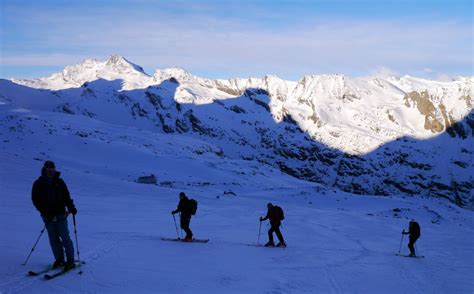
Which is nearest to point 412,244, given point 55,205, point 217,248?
point 217,248

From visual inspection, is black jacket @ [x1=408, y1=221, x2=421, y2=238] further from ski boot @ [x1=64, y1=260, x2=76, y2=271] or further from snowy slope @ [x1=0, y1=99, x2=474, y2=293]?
ski boot @ [x1=64, y1=260, x2=76, y2=271]

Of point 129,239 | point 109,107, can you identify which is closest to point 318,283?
point 129,239

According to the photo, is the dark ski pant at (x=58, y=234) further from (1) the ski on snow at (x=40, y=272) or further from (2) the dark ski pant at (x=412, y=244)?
(2) the dark ski pant at (x=412, y=244)

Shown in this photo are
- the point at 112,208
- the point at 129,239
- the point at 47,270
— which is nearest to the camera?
the point at 47,270

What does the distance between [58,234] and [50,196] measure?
886 mm

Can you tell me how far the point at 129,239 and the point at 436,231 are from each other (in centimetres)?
2248

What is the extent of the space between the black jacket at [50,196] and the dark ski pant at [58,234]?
15cm

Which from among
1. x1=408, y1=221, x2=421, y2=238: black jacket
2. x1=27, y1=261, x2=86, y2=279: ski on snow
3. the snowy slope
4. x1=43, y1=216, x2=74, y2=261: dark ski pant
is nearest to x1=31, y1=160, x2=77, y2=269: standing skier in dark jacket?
x1=43, y1=216, x2=74, y2=261: dark ski pant

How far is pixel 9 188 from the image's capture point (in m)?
31.1

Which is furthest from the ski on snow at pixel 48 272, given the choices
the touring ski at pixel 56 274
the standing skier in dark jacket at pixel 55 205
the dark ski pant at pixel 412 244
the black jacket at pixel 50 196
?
the dark ski pant at pixel 412 244

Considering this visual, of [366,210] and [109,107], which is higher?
[109,107]

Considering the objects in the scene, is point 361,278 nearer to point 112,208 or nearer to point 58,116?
point 112,208

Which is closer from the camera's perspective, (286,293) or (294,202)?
(286,293)

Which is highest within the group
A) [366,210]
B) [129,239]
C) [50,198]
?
[50,198]
